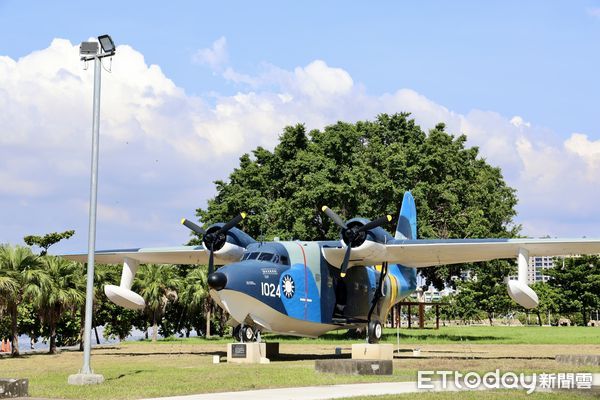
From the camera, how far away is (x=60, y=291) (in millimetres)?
34750

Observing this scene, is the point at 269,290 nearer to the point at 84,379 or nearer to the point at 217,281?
the point at 217,281

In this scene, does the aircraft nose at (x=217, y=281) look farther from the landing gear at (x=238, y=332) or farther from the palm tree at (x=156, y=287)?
the palm tree at (x=156, y=287)

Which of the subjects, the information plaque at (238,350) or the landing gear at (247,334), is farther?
the landing gear at (247,334)

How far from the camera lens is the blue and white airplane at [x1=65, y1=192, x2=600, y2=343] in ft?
88.9

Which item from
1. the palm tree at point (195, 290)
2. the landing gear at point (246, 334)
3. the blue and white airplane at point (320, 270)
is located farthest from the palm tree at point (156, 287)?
the landing gear at point (246, 334)

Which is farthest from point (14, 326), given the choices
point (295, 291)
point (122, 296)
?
point (295, 291)

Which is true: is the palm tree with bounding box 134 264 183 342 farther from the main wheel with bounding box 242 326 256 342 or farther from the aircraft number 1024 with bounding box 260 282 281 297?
the aircraft number 1024 with bounding box 260 282 281 297

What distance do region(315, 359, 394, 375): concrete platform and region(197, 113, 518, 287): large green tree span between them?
27.4m

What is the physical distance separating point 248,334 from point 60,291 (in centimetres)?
1092

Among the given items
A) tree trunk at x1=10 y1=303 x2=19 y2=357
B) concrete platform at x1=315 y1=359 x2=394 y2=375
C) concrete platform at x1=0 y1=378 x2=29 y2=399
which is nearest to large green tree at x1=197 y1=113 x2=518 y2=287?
tree trunk at x1=10 y1=303 x2=19 y2=357

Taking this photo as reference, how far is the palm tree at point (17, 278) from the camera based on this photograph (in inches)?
1231

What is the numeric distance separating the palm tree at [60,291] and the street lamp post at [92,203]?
47.8ft

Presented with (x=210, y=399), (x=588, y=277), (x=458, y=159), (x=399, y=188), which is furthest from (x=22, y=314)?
(x=588, y=277)

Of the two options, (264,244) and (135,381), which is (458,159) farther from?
(135,381)
